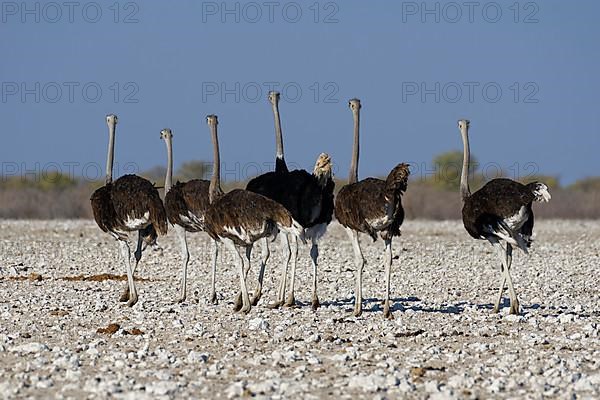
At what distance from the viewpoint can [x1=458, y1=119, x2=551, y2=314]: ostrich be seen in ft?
46.1

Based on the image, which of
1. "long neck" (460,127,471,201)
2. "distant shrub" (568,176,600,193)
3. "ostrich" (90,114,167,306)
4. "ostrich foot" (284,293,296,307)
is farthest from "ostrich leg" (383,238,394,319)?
"distant shrub" (568,176,600,193)

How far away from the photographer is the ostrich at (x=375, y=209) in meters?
13.6

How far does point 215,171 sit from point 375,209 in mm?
2446

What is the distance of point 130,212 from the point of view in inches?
591

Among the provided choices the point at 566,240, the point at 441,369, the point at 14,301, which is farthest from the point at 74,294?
the point at 566,240

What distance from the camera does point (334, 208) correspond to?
48.9ft

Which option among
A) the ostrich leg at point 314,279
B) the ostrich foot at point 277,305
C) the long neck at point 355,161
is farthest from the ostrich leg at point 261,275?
the long neck at point 355,161

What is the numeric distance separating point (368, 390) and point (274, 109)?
7964 millimetres

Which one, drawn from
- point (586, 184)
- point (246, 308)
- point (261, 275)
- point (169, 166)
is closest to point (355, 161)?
point (261, 275)

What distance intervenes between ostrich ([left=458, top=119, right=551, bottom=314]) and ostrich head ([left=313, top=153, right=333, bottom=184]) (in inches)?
64.8

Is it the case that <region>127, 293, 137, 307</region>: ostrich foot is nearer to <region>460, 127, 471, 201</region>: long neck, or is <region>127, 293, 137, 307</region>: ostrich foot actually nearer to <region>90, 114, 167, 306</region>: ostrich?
<region>90, 114, 167, 306</region>: ostrich

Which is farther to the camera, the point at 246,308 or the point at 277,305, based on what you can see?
the point at 277,305

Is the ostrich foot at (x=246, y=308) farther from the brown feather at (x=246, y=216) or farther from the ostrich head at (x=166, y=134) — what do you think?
the ostrich head at (x=166, y=134)

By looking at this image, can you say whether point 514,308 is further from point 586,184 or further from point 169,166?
point 586,184
